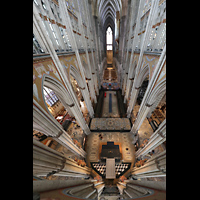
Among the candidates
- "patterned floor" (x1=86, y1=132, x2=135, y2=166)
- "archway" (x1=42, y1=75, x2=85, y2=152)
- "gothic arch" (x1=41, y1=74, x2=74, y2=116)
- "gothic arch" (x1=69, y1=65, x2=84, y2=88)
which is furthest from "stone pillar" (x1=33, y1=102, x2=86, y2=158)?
"gothic arch" (x1=69, y1=65, x2=84, y2=88)

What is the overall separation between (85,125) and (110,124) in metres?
2.70

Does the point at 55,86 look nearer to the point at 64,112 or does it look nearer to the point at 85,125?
the point at 85,125

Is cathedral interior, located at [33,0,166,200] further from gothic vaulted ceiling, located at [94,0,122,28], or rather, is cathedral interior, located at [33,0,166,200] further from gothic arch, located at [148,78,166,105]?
gothic vaulted ceiling, located at [94,0,122,28]

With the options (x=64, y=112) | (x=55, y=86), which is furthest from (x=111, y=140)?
(x=64, y=112)

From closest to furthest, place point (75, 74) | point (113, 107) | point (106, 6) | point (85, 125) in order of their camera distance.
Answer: point (75, 74) < point (85, 125) < point (113, 107) < point (106, 6)

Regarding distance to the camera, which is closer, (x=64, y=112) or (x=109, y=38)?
(x=64, y=112)

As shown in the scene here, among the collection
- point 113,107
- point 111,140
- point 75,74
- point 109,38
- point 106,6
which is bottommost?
point 111,140

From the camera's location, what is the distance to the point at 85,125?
8.70 m

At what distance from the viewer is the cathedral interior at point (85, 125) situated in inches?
111

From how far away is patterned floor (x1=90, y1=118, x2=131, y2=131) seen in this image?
9641 millimetres
